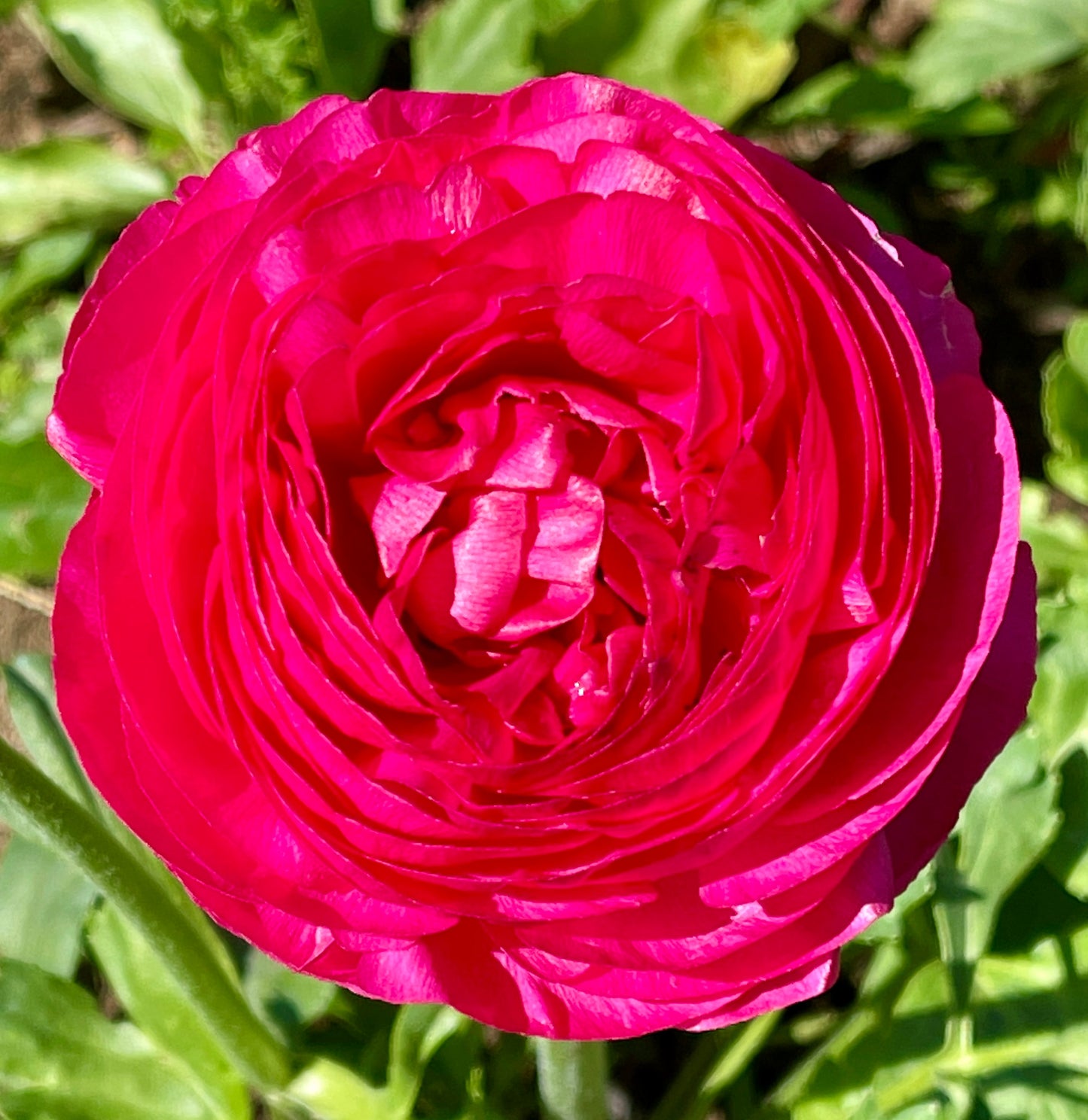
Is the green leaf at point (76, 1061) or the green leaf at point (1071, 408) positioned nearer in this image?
the green leaf at point (76, 1061)

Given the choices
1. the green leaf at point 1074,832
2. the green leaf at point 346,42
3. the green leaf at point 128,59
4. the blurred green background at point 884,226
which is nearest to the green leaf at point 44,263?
the blurred green background at point 884,226

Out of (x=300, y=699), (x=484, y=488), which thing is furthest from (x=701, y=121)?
(x=300, y=699)

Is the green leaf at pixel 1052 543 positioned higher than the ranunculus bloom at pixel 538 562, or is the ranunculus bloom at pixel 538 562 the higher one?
the ranunculus bloom at pixel 538 562

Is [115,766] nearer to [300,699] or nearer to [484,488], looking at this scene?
[300,699]

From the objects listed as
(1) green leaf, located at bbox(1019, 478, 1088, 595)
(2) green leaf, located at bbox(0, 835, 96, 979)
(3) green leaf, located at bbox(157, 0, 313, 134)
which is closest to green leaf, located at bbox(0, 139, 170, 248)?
(3) green leaf, located at bbox(157, 0, 313, 134)

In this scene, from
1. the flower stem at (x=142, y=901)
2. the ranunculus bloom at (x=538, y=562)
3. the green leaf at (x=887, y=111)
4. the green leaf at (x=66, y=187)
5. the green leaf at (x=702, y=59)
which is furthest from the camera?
the green leaf at (x=66, y=187)

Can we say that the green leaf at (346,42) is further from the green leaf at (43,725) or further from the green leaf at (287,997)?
the green leaf at (287,997)

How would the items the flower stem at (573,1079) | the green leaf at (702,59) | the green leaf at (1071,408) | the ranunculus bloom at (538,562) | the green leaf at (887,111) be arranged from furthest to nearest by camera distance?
the green leaf at (887,111)
the green leaf at (702,59)
the green leaf at (1071,408)
the flower stem at (573,1079)
the ranunculus bloom at (538,562)

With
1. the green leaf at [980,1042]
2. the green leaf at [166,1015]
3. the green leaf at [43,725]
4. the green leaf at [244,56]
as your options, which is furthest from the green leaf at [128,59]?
the green leaf at [980,1042]

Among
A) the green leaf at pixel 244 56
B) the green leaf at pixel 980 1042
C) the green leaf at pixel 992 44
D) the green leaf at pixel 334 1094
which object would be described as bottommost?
the green leaf at pixel 980 1042
